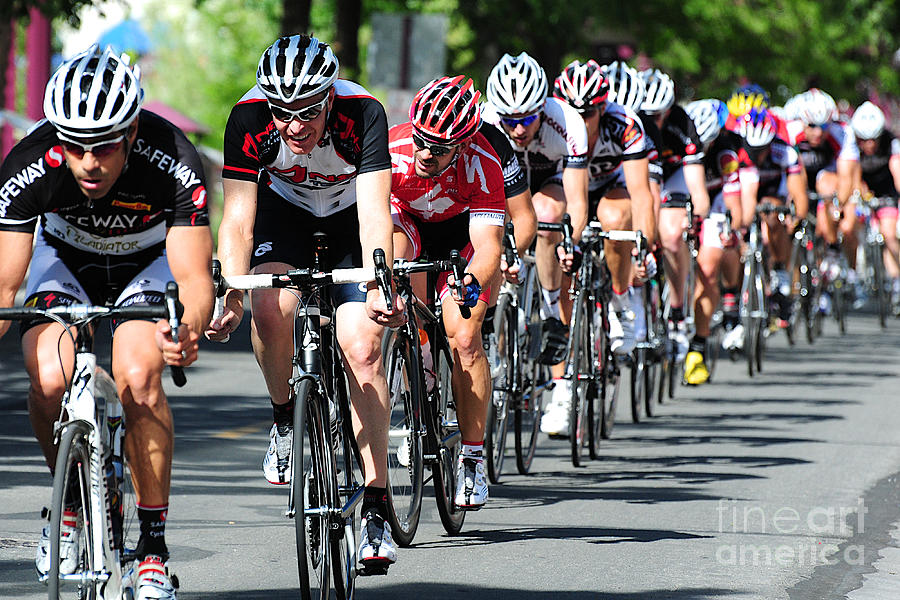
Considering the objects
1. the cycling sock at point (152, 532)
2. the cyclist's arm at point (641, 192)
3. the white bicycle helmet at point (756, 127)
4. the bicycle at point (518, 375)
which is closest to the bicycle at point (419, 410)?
the bicycle at point (518, 375)

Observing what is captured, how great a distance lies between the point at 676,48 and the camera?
35594 mm

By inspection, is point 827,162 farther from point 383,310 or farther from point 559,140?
point 383,310

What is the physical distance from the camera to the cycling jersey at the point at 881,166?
20.2m

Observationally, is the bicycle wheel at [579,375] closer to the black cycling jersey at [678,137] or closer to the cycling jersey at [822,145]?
the black cycling jersey at [678,137]

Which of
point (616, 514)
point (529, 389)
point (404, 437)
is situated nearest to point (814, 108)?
point (529, 389)

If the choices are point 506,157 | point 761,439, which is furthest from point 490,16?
point 506,157

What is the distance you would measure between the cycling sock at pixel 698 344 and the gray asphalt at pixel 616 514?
1.11m

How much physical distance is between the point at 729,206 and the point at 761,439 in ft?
13.8

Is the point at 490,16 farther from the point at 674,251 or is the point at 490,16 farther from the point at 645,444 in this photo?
the point at 645,444

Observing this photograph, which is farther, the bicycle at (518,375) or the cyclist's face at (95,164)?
the bicycle at (518,375)

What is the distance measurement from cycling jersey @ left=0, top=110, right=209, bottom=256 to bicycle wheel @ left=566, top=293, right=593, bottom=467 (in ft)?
14.1

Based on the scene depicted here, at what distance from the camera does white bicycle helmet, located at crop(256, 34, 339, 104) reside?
229 inches

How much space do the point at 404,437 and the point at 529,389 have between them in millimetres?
2438

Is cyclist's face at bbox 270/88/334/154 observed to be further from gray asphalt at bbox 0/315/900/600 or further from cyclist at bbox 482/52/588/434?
cyclist at bbox 482/52/588/434
